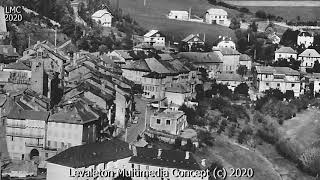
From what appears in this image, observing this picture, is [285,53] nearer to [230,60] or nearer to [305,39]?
[230,60]

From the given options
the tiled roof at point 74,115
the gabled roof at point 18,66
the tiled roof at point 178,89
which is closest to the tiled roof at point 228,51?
the tiled roof at point 178,89

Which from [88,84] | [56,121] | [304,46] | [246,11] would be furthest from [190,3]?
[56,121]

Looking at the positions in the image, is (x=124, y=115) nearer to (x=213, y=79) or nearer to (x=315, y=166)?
(x=315, y=166)

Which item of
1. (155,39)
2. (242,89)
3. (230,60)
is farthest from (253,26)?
(242,89)

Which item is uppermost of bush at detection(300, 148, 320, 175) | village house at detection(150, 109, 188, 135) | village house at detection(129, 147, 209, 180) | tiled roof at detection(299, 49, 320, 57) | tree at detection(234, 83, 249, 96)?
tiled roof at detection(299, 49, 320, 57)

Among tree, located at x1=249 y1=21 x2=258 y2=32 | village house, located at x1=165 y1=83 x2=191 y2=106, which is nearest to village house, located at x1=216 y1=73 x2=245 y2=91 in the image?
village house, located at x1=165 y1=83 x2=191 y2=106

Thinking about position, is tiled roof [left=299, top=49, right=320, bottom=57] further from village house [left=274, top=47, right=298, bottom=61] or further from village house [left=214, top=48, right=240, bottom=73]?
village house [left=214, top=48, right=240, bottom=73]
